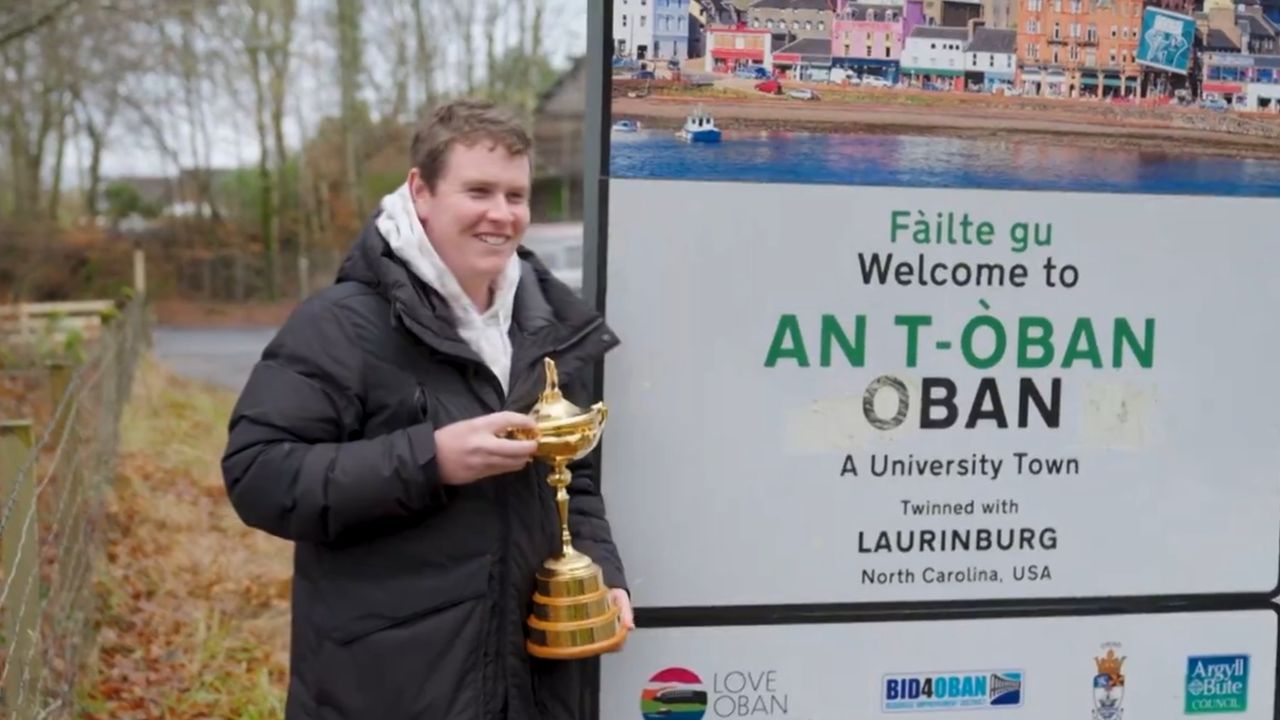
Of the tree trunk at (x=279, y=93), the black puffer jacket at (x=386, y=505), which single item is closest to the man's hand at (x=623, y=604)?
the black puffer jacket at (x=386, y=505)

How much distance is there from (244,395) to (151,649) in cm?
384

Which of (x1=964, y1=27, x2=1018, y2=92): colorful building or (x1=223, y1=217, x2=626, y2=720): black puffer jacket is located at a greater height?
(x1=964, y1=27, x2=1018, y2=92): colorful building

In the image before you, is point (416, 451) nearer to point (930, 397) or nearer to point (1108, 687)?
point (930, 397)

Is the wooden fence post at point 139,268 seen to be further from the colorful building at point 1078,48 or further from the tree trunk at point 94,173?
the colorful building at point 1078,48

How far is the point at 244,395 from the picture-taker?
2.26 m

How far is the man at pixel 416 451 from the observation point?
218 cm

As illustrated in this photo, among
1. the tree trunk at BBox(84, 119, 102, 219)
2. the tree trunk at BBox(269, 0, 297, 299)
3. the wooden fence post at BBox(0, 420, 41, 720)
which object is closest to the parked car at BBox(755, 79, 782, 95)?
the wooden fence post at BBox(0, 420, 41, 720)

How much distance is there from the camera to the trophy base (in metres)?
2.33

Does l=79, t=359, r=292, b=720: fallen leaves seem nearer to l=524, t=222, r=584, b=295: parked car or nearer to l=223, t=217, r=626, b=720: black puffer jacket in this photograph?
l=223, t=217, r=626, b=720: black puffer jacket

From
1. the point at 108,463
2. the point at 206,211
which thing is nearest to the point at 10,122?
the point at 206,211

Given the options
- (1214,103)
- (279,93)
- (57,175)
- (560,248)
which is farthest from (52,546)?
(57,175)

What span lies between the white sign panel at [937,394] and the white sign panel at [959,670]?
3.3 inches

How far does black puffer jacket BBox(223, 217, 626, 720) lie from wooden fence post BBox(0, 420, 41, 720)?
1591mm

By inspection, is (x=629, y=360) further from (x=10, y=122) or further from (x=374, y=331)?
(x=10, y=122)
